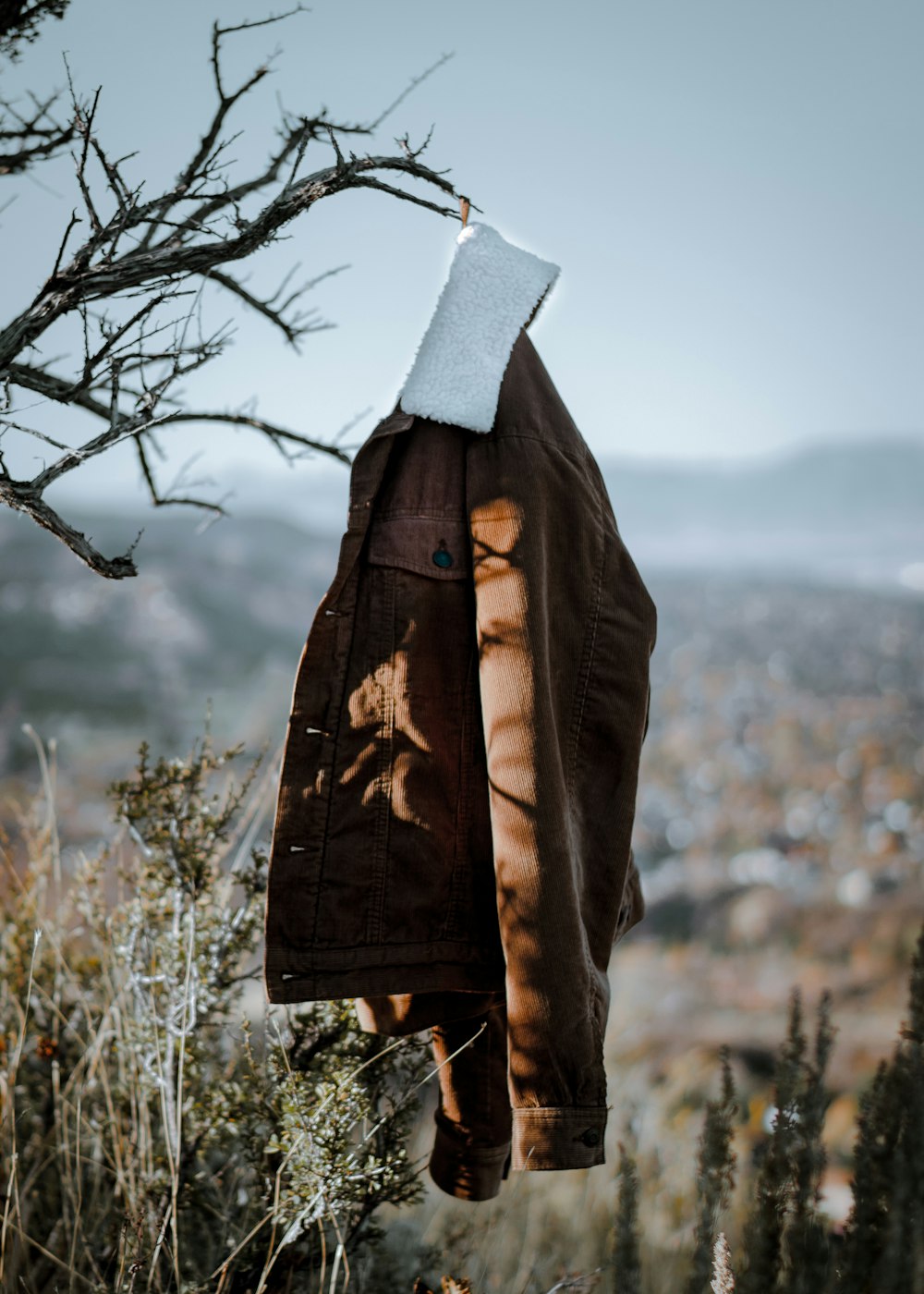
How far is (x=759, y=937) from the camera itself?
6090 millimetres

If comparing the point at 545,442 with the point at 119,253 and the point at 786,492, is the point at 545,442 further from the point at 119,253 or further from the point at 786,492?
the point at 786,492

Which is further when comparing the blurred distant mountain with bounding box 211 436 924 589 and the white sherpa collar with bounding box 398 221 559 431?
the blurred distant mountain with bounding box 211 436 924 589

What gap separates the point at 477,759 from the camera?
1280 mm

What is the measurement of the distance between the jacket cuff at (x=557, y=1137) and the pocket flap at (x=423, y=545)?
26.8 inches

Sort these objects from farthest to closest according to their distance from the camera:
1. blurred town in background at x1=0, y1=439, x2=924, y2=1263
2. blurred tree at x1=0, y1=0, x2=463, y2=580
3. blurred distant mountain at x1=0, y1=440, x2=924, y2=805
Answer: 1. blurred distant mountain at x1=0, y1=440, x2=924, y2=805
2. blurred town in background at x1=0, y1=439, x2=924, y2=1263
3. blurred tree at x1=0, y1=0, x2=463, y2=580

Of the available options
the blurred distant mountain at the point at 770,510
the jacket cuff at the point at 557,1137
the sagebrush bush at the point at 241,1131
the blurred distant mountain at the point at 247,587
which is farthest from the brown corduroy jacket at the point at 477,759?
the blurred distant mountain at the point at 770,510

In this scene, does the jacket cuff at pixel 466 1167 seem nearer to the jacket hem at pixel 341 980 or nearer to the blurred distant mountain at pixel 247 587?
the jacket hem at pixel 341 980

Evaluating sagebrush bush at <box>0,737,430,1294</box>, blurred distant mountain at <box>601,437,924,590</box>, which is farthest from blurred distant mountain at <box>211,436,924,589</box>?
sagebrush bush at <box>0,737,430,1294</box>

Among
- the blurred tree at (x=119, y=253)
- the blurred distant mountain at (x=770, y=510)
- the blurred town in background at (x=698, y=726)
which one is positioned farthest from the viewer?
the blurred distant mountain at (x=770, y=510)

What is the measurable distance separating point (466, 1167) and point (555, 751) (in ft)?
2.20

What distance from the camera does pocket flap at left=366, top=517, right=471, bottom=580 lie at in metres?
1.25

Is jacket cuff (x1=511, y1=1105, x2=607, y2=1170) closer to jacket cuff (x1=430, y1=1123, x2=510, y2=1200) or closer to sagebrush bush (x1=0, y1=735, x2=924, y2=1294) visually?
sagebrush bush (x1=0, y1=735, x2=924, y2=1294)

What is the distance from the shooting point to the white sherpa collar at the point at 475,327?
4.14 feet

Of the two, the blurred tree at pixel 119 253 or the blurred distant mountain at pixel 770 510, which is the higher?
the blurred distant mountain at pixel 770 510
